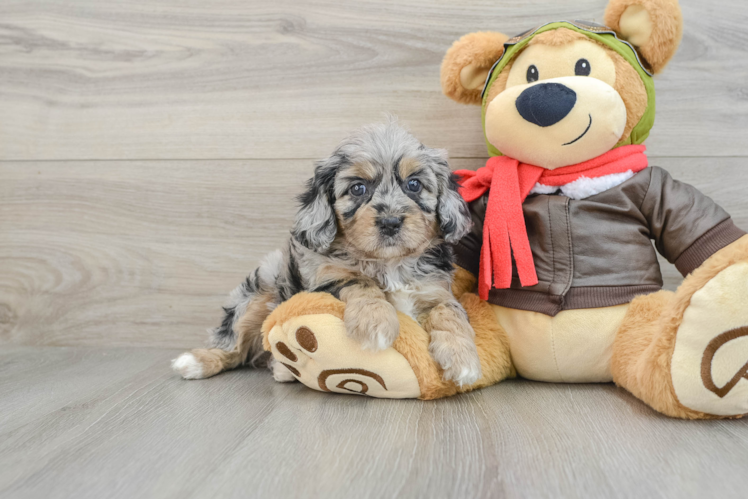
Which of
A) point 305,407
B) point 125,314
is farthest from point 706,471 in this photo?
point 125,314

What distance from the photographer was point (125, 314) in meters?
2.49

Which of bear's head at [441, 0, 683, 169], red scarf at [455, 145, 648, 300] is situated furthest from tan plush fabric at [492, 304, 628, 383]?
bear's head at [441, 0, 683, 169]

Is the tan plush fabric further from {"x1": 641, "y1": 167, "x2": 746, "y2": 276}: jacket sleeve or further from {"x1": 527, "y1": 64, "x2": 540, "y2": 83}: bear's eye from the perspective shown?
{"x1": 527, "y1": 64, "x2": 540, "y2": 83}: bear's eye

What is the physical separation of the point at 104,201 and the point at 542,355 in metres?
1.99

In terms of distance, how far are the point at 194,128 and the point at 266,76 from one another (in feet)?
1.29

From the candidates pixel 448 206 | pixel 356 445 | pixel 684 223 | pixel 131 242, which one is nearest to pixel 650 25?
pixel 684 223

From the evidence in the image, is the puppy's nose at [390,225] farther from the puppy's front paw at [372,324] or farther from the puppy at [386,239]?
the puppy's front paw at [372,324]

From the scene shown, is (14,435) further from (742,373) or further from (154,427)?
(742,373)

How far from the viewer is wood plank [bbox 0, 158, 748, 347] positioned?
7.80 feet

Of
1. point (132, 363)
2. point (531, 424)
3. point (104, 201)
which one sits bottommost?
point (132, 363)

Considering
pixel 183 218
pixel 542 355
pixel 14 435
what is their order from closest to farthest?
pixel 14 435
pixel 542 355
pixel 183 218

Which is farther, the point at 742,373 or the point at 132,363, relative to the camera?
the point at 132,363

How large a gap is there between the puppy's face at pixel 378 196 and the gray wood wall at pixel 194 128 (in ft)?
1.95

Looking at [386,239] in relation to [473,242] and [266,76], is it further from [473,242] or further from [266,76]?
[266,76]
